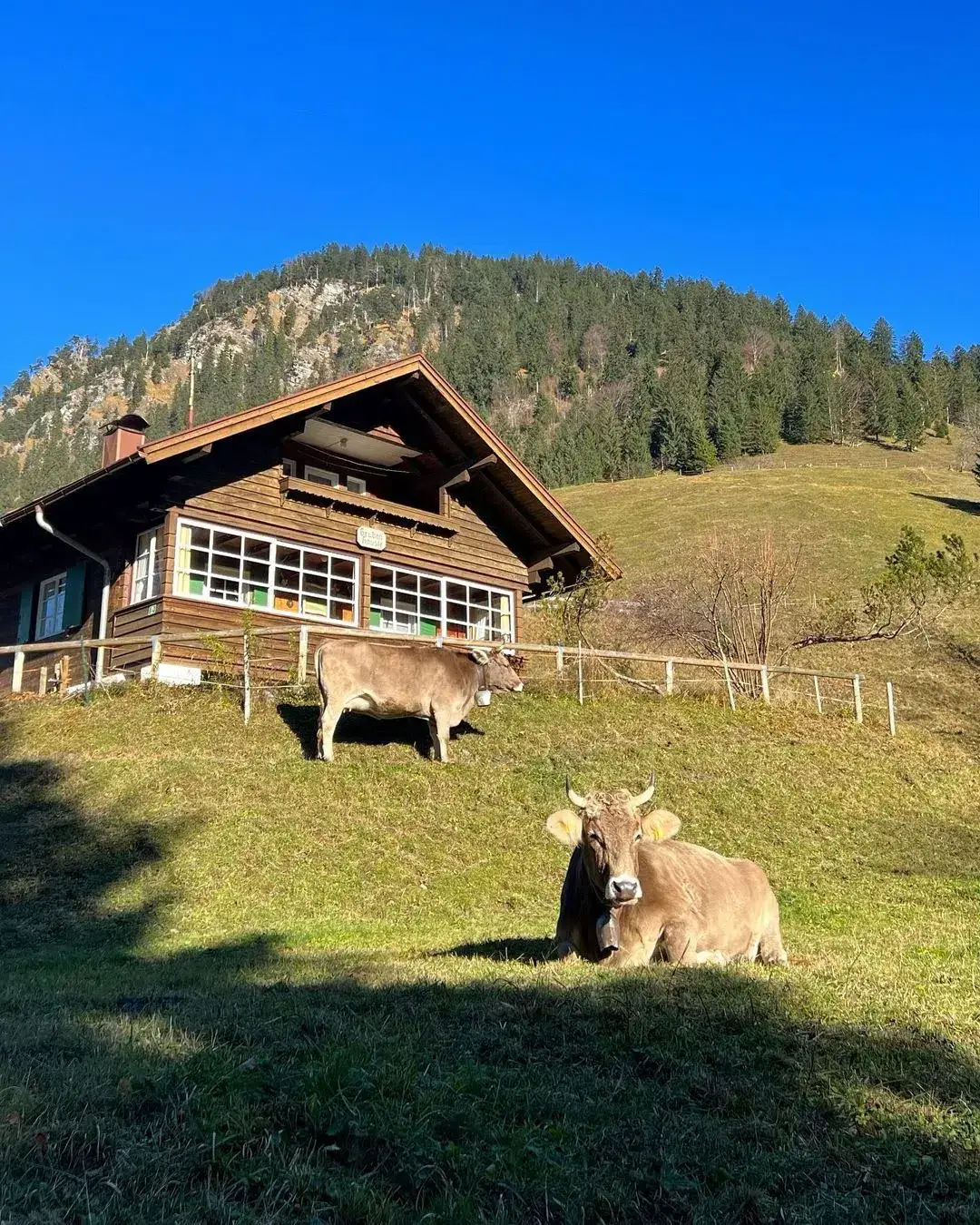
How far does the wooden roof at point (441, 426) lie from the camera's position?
2175 cm

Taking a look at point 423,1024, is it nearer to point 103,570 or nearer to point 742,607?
point 103,570

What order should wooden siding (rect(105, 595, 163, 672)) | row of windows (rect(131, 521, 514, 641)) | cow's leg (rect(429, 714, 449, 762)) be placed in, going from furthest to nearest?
row of windows (rect(131, 521, 514, 641))
wooden siding (rect(105, 595, 163, 672))
cow's leg (rect(429, 714, 449, 762))

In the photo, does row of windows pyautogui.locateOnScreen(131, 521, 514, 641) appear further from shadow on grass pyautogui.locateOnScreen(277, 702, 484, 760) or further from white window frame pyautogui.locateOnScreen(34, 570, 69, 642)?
shadow on grass pyautogui.locateOnScreen(277, 702, 484, 760)

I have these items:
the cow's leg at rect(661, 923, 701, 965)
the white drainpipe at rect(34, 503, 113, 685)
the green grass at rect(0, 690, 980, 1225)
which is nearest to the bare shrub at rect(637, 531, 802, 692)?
the green grass at rect(0, 690, 980, 1225)

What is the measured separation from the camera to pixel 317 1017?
590cm

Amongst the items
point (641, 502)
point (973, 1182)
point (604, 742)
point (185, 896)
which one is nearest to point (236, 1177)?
point (973, 1182)

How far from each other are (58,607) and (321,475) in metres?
7.85

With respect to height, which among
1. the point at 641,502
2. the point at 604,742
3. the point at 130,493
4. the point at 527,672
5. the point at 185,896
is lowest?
the point at 185,896

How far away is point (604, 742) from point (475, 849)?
6014 mm

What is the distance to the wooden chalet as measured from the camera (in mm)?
23172

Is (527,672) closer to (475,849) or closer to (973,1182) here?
(475,849)

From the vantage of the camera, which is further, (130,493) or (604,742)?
(130,493)

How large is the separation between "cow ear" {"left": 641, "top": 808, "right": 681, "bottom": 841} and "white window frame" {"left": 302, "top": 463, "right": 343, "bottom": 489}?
63.6 ft

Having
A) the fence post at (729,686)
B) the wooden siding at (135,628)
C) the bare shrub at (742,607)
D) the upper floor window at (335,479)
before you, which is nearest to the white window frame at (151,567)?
the wooden siding at (135,628)
